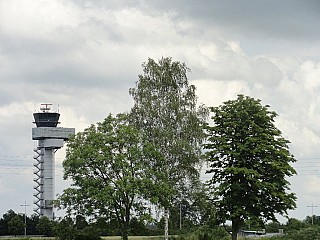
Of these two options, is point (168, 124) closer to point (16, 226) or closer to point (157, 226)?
point (157, 226)

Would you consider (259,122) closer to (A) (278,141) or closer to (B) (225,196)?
(A) (278,141)

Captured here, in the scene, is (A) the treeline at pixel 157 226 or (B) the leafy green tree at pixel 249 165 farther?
(A) the treeline at pixel 157 226

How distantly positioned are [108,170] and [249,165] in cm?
1404

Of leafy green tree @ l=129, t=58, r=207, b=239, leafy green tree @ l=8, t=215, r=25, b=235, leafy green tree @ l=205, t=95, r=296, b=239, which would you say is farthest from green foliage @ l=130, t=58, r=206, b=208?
leafy green tree @ l=8, t=215, r=25, b=235

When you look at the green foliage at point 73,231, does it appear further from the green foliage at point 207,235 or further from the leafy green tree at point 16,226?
the leafy green tree at point 16,226

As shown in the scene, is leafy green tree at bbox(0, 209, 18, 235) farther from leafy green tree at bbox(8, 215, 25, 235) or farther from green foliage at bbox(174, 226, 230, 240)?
green foliage at bbox(174, 226, 230, 240)

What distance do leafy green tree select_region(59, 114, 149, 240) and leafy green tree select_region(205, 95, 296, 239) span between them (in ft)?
27.7

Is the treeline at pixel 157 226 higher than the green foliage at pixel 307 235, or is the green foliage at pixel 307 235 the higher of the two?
the treeline at pixel 157 226

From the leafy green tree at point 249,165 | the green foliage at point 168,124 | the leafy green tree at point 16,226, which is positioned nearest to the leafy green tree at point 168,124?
the green foliage at point 168,124

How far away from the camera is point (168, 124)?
198ft

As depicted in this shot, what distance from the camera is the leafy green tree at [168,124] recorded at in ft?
196

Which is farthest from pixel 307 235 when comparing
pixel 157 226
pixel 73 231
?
pixel 73 231

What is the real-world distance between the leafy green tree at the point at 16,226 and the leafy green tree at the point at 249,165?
7952 centimetres

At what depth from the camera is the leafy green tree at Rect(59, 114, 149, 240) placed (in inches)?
2335
